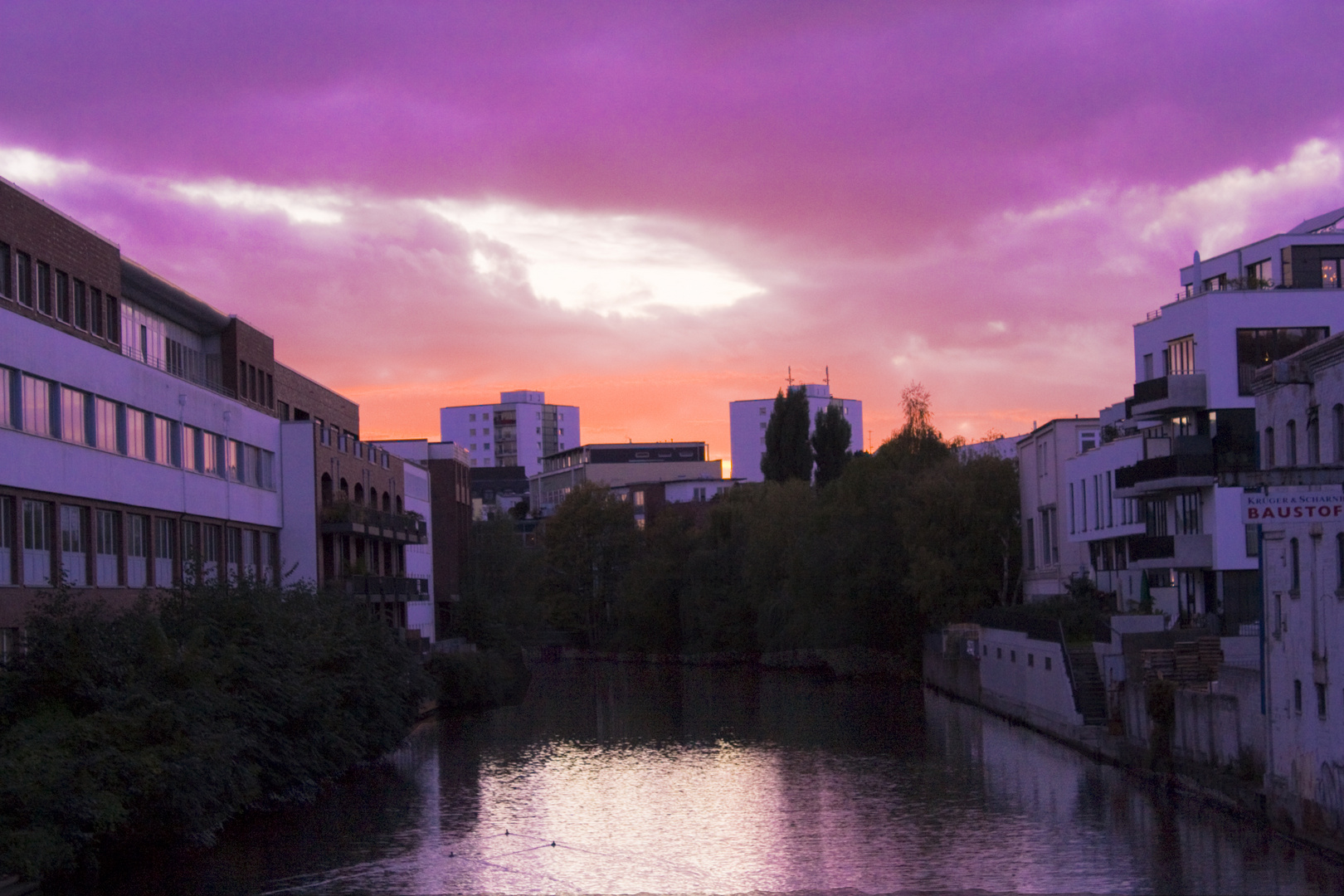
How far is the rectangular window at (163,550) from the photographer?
4869 centimetres

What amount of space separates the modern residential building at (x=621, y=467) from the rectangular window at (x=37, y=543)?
425ft

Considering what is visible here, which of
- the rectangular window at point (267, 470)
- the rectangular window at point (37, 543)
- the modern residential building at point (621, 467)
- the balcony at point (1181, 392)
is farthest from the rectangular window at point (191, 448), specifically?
the modern residential building at point (621, 467)

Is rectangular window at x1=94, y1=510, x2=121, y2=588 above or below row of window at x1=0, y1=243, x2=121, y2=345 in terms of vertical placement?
below

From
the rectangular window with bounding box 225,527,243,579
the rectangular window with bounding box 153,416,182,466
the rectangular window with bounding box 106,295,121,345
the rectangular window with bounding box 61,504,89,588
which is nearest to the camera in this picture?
the rectangular window with bounding box 61,504,89,588

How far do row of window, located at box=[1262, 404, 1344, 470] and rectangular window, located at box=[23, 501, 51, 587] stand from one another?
27685 mm

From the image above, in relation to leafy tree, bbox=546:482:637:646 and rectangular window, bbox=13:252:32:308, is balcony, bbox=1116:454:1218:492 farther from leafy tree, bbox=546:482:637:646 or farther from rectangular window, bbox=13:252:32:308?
leafy tree, bbox=546:482:637:646

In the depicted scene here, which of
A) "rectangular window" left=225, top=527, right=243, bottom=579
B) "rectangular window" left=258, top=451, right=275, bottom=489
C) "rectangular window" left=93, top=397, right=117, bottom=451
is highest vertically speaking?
"rectangular window" left=93, top=397, right=117, bottom=451

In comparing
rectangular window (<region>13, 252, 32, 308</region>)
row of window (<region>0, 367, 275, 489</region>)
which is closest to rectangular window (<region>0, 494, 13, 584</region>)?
row of window (<region>0, 367, 275, 489</region>)

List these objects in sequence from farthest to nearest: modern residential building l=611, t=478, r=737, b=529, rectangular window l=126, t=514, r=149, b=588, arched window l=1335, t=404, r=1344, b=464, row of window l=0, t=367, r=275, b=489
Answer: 1. modern residential building l=611, t=478, r=737, b=529
2. rectangular window l=126, t=514, r=149, b=588
3. row of window l=0, t=367, r=275, b=489
4. arched window l=1335, t=404, r=1344, b=464

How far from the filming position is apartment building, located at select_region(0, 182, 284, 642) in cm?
3875

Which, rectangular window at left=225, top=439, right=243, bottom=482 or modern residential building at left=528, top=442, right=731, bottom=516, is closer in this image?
rectangular window at left=225, top=439, right=243, bottom=482

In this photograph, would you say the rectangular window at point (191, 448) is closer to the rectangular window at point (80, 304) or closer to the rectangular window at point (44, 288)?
the rectangular window at point (80, 304)

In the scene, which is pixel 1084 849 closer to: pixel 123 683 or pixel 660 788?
pixel 660 788

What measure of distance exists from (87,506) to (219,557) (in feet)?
41.9
